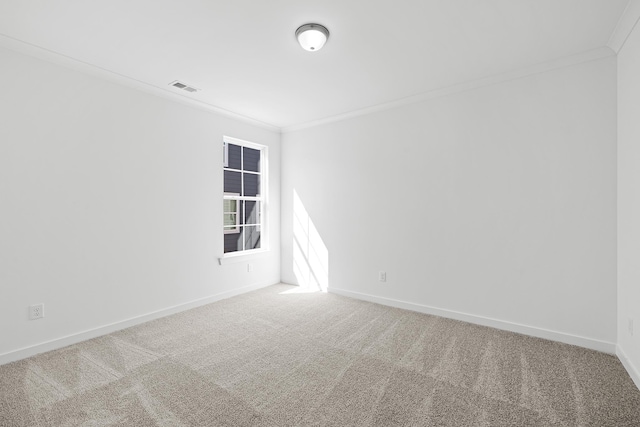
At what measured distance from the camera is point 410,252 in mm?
3627

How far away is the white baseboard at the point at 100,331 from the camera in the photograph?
2426mm

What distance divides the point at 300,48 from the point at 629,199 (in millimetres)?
2823

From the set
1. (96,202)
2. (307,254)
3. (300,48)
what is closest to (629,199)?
(300,48)

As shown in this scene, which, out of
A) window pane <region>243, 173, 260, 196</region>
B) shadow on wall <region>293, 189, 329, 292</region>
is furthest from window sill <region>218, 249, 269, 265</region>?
window pane <region>243, 173, 260, 196</region>

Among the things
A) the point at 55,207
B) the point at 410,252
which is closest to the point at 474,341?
the point at 410,252

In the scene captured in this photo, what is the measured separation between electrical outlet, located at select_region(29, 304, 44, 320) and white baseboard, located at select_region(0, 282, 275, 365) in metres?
0.24

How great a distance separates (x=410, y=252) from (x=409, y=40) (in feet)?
7.52

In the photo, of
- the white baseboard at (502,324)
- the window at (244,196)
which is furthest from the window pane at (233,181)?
the white baseboard at (502,324)

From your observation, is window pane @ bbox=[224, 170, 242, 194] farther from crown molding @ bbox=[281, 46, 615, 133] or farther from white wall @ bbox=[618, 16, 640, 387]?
white wall @ bbox=[618, 16, 640, 387]

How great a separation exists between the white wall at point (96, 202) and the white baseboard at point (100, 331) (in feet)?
0.07

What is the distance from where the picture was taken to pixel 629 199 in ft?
7.25

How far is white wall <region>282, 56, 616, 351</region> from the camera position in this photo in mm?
2574

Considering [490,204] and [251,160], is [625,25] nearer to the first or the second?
[490,204]

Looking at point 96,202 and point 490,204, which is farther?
point 490,204
